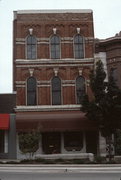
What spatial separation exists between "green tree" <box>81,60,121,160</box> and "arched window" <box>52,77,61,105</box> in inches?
183

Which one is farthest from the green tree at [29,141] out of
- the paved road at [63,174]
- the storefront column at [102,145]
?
the paved road at [63,174]

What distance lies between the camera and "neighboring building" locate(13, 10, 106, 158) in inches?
1331

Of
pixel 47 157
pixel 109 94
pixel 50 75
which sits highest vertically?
pixel 50 75

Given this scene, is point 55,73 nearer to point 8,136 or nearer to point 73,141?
point 73,141

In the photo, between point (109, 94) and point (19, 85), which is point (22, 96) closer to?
point (19, 85)

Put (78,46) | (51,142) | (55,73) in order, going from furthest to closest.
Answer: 1. (78,46)
2. (55,73)
3. (51,142)

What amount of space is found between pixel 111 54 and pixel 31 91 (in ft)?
25.8

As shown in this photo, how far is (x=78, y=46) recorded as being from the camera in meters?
35.8

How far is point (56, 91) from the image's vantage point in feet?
115

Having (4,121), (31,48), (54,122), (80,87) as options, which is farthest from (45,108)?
(31,48)

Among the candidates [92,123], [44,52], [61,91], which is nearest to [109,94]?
[92,123]

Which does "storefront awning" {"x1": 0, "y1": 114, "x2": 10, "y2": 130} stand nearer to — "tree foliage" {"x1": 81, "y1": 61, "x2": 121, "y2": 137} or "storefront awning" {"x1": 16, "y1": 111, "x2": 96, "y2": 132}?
"storefront awning" {"x1": 16, "y1": 111, "x2": 96, "y2": 132}

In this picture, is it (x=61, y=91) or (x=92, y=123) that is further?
(x=61, y=91)

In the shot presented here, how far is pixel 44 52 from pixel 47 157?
10694 millimetres
